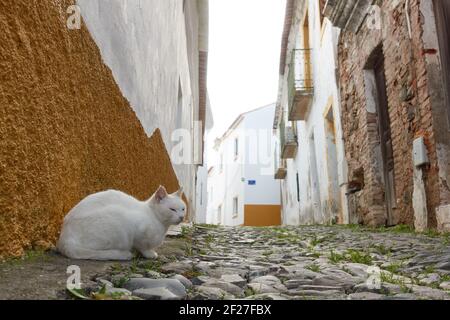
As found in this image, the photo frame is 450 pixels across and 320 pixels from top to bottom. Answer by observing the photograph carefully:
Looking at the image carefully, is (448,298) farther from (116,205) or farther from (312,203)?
(312,203)

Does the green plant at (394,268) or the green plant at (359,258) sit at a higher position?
the green plant at (359,258)

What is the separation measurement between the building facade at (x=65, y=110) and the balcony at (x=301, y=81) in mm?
9053

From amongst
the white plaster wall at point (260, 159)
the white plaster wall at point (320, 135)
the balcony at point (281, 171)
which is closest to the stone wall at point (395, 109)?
the white plaster wall at point (320, 135)

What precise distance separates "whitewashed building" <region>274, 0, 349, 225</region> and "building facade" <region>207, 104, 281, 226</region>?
7.56 m

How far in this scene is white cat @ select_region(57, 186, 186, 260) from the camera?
7.56ft

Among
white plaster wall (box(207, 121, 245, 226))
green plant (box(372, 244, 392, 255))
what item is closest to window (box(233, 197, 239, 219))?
white plaster wall (box(207, 121, 245, 226))

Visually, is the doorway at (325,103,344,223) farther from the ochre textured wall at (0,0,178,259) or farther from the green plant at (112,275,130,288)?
the green plant at (112,275,130,288)

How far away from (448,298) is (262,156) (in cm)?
2664

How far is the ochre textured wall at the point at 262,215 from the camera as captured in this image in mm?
26562

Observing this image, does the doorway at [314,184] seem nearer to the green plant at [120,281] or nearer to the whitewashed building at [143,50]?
the whitewashed building at [143,50]

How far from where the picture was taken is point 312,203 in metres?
14.1

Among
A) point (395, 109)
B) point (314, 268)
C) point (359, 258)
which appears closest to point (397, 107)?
point (395, 109)
